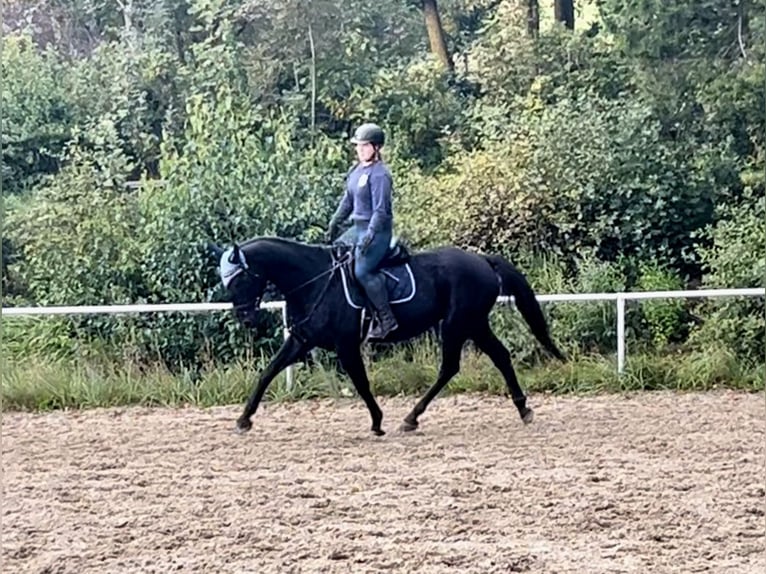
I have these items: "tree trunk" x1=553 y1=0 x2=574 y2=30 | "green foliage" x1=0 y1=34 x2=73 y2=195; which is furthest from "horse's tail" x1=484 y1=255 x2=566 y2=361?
"tree trunk" x1=553 y1=0 x2=574 y2=30

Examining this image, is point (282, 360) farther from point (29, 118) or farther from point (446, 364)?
point (29, 118)

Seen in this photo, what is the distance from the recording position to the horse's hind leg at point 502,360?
883cm

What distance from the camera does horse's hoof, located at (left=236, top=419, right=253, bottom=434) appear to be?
862 centimetres

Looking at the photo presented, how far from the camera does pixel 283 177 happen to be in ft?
40.5

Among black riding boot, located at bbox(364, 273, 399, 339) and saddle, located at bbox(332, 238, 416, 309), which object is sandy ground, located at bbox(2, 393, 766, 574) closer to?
black riding boot, located at bbox(364, 273, 399, 339)

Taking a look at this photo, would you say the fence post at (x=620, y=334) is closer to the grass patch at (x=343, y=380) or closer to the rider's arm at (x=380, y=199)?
the grass patch at (x=343, y=380)

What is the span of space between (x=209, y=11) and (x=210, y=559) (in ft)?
44.5

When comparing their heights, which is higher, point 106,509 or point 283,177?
point 283,177

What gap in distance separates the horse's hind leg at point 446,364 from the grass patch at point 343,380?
183 centimetres

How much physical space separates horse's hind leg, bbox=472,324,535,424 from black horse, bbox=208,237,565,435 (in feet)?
0.04

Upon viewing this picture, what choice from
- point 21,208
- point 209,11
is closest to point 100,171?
point 21,208

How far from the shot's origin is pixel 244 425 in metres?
8.63

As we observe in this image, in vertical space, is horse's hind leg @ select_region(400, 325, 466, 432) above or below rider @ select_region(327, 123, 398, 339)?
below

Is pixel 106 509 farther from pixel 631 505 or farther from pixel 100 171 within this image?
pixel 100 171
